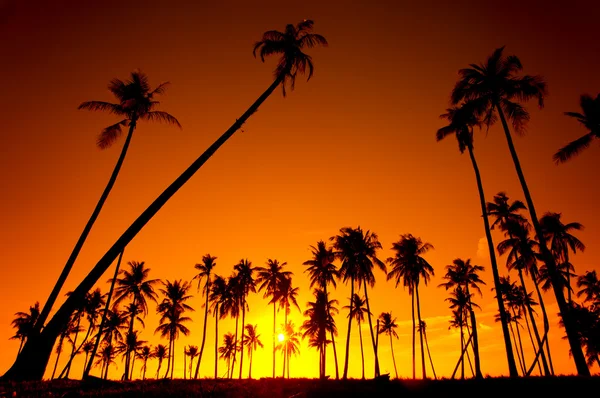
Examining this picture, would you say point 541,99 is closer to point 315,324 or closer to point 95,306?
point 315,324

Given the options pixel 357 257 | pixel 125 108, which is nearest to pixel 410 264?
pixel 357 257

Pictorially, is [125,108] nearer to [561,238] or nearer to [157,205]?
[157,205]

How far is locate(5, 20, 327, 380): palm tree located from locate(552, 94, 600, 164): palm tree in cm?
1628

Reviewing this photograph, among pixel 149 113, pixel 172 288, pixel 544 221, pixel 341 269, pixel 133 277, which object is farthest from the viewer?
pixel 172 288

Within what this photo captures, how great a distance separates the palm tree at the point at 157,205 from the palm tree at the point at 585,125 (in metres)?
16.3

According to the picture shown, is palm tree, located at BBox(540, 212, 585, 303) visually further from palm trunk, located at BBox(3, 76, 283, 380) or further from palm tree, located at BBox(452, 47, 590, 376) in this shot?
palm trunk, located at BBox(3, 76, 283, 380)

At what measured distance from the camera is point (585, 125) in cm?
2061

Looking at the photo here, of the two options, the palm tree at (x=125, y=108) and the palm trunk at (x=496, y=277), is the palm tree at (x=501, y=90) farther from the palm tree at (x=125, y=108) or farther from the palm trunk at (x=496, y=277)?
the palm tree at (x=125, y=108)

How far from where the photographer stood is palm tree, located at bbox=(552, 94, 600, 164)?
66.0ft

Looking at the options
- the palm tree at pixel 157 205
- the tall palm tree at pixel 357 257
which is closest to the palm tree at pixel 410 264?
the tall palm tree at pixel 357 257

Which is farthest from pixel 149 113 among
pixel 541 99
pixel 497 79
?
pixel 541 99

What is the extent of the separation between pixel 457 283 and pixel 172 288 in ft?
133

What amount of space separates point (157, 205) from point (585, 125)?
2483 cm

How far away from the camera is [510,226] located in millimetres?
32094
